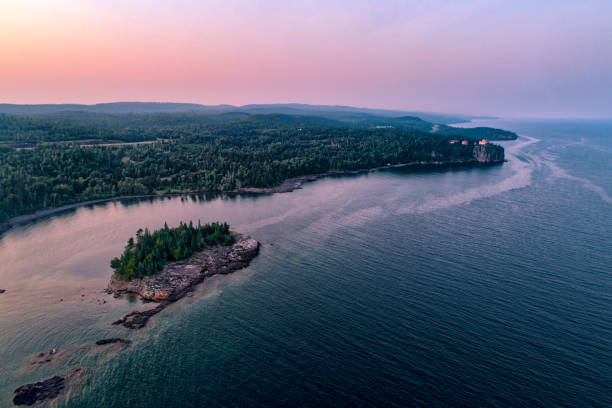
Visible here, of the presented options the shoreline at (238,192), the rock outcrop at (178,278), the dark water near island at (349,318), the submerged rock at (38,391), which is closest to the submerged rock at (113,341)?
the dark water near island at (349,318)

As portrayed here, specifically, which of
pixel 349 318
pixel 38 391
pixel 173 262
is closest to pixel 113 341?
pixel 38 391

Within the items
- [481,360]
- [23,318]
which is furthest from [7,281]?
[481,360]

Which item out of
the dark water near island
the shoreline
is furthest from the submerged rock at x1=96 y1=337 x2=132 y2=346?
the shoreline

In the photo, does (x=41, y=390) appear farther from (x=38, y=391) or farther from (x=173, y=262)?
(x=173, y=262)

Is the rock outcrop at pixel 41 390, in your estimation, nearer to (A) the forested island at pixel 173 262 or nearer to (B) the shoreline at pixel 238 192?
(A) the forested island at pixel 173 262

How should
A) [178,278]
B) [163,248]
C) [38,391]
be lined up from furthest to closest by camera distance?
[163,248] → [178,278] → [38,391]

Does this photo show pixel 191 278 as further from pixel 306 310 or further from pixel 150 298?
pixel 306 310
